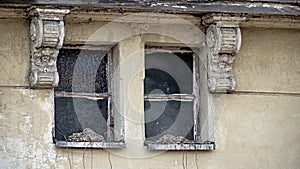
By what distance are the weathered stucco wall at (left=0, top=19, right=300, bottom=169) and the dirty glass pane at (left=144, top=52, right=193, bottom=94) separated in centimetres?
17

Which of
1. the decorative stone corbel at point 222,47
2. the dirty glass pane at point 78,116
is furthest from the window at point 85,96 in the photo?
the decorative stone corbel at point 222,47

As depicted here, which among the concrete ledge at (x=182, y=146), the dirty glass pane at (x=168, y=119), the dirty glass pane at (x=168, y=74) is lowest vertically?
the concrete ledge at (x=182, y=146)

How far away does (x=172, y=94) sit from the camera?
750cm

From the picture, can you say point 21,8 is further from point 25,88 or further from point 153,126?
point 153,126

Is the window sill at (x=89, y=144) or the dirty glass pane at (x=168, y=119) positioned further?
the dirty glass pane at (x=168, y=119)

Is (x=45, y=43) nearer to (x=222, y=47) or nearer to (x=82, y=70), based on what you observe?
(x=82, y=70)

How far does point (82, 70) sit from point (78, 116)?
312 mm

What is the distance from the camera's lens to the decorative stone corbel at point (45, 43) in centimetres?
691

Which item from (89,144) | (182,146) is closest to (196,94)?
(182,146)

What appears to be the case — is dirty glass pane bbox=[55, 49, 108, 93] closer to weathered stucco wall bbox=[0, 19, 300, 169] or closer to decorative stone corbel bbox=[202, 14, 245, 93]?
weathered stucco wall bbox=[0, 19, 300, 169]

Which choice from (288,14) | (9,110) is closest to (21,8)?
(9,110)

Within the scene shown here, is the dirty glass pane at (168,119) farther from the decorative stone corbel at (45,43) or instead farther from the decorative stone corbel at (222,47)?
the decorative stone corbel at (45,43)

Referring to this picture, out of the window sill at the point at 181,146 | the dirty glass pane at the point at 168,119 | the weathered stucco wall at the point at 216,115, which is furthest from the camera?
the dirty glass pane at the point at 168,119

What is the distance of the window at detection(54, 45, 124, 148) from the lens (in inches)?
286
